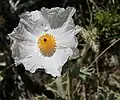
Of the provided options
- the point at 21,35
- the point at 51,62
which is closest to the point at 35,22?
the point at 21,35

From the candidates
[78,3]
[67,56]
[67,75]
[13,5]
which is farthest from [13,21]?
[67,56]

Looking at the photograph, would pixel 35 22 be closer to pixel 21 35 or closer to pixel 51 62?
pixel 21 35

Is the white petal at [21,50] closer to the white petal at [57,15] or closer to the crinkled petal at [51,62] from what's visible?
the crinkled petal at [51,62]

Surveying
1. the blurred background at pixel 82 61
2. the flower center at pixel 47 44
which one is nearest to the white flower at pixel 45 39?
the flower center at pixel 47 44

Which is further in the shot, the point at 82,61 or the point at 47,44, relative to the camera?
the point at 82,61

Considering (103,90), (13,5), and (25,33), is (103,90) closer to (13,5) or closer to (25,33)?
(25,33)

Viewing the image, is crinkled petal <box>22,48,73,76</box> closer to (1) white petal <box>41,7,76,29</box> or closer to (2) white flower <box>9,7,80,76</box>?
(2) white flower <box>9,7,80,76</box>
